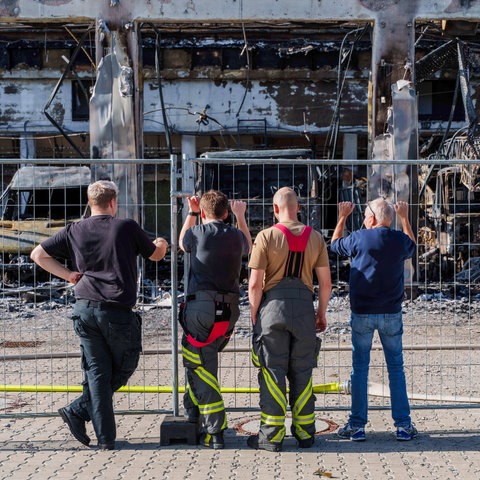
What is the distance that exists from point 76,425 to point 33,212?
8779 mm

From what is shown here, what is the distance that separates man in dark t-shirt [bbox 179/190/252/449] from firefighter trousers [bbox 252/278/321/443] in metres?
0.28

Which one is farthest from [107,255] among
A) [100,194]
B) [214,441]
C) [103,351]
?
[214,441]

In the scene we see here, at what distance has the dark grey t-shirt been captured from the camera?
20.4 ft

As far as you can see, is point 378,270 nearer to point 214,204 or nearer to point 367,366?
point 367,366

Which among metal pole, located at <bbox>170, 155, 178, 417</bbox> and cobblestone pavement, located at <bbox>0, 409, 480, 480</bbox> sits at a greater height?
metal pole, located at <bbox>170, 155, 178, 417</bbox>

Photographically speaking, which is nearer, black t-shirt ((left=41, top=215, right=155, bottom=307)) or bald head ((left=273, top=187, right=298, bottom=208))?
black t-shirt ((left=41, top=215, right=155, bottom=307))

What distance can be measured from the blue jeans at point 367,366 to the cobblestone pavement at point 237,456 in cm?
21

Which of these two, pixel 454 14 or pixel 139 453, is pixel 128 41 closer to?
pixel 454 14

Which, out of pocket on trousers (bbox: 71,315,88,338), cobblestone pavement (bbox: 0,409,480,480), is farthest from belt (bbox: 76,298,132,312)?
cobblestone pavement (bbox: 0,409,480,480)

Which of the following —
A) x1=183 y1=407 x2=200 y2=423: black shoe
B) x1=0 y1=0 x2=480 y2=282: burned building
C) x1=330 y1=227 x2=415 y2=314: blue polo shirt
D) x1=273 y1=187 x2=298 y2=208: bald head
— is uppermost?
x1=0 y1=0 x2=480 y2=282: burned building

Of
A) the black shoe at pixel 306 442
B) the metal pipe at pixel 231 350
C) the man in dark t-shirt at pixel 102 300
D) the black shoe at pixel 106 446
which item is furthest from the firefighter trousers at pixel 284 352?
the metal pipe at pixel 231 350

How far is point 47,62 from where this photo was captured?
25594mm

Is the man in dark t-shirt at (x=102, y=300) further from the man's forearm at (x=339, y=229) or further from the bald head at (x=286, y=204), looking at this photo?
the man's forearm at (x=339, y=229)

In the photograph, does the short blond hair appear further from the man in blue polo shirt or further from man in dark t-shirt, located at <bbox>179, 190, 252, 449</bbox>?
the man in blue polo shirt
